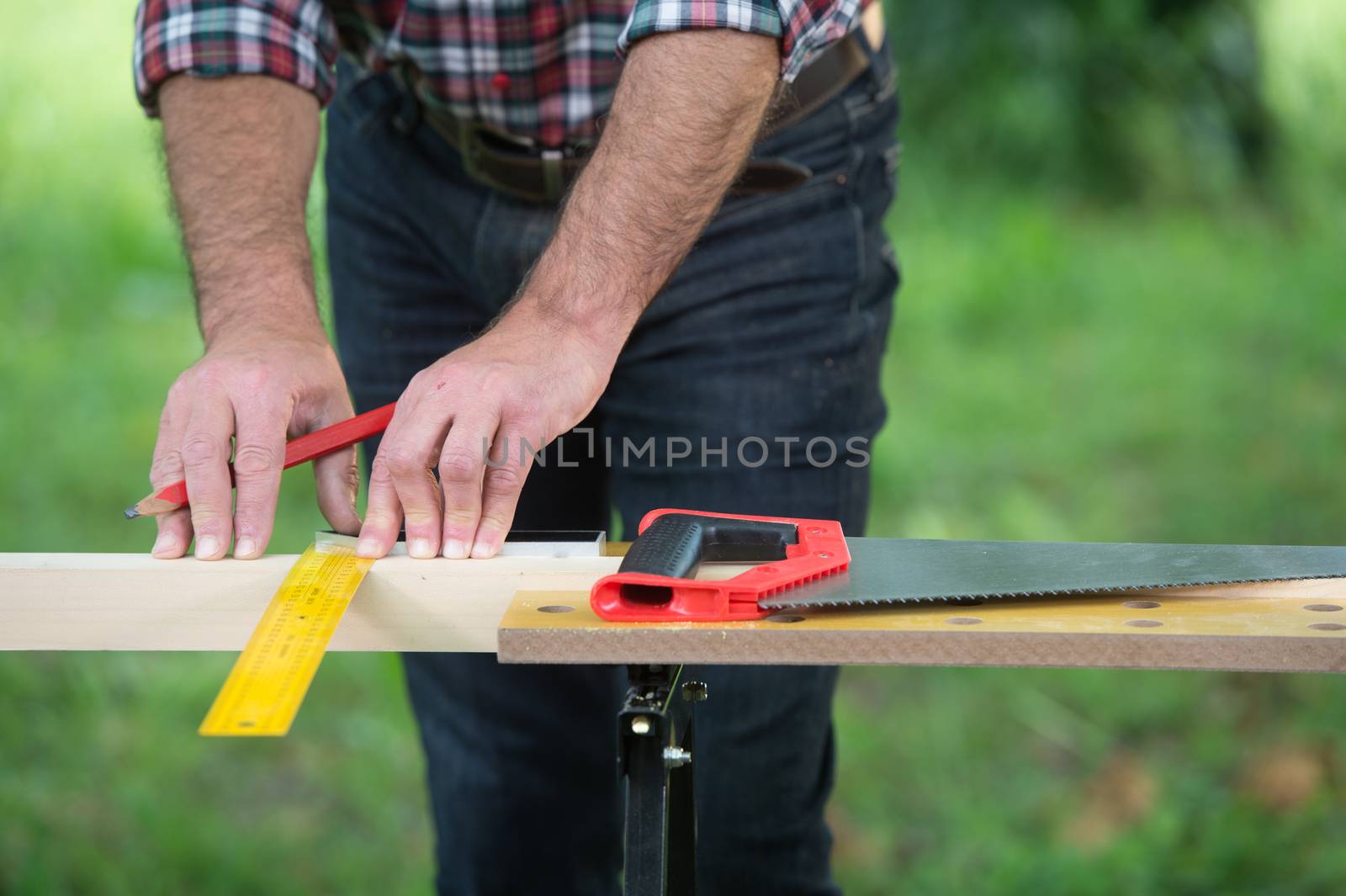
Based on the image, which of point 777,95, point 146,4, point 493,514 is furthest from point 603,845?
point 146,4

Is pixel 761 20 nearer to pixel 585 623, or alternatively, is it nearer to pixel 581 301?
pixel 581 301

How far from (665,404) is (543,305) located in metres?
0.42

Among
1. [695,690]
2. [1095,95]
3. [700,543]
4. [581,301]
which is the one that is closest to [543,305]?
[581,301]

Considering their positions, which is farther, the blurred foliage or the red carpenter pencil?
the blurred foliage

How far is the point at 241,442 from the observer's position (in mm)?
1504

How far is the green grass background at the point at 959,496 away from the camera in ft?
9.28

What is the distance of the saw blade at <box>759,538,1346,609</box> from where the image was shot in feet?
4.08

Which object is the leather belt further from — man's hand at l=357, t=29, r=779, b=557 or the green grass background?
the green grass background

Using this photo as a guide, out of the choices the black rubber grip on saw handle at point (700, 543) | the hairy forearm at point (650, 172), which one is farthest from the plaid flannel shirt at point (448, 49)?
the black rubber grip on saw handle at point (700, 543)

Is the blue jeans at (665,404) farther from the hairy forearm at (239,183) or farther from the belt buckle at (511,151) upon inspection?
the hairy forearm at (239,183)

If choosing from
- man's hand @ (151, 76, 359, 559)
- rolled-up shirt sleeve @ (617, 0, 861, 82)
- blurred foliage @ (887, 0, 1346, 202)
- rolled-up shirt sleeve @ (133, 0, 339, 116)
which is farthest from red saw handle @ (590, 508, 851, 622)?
blurred foliage @ (887, 0, 1346, 202)

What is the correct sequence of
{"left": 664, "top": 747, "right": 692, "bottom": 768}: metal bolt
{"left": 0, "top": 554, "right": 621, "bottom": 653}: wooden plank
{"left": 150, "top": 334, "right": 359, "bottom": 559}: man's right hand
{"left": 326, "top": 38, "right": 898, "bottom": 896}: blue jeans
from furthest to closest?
1. {"left": 326, "top": 38, "right": 898, "bottom": 896}: blue jeans
2. {"left": 150, "top": 334, "right": 359, "bottom": 559}: man's right hand
3. {"left": 0, "top": 554, "right": 621, "bottom": 653}: wooden plank
4. {"left": 664, "top": 747, "right": 692, "bottom": 768}: metal bolt

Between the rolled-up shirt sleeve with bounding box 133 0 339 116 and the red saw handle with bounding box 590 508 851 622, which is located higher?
the rolled-up shirt sleeve with bounding box 133 0 339 116

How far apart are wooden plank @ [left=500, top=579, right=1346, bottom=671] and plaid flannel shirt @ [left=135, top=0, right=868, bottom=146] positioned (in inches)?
36.3
